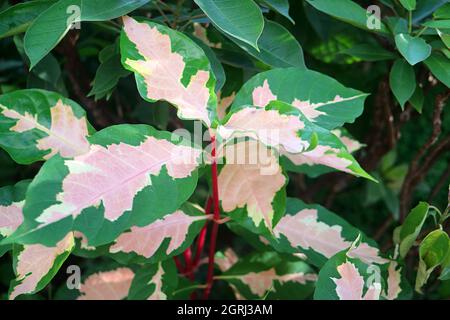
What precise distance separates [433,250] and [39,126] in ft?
1.92

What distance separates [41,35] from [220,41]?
0.35 m

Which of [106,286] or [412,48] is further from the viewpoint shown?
[106,286]

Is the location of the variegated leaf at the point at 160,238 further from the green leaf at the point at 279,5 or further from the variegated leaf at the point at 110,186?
the green leaf at the point at 279,5

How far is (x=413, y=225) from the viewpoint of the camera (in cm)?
92

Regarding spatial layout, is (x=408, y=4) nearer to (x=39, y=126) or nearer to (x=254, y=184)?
(x=254, y=184)

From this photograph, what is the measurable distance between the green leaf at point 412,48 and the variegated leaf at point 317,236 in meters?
0.29

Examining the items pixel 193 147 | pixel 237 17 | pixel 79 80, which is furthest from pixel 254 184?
pixel 79 80

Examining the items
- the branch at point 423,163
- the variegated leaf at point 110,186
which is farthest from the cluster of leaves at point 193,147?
the branch at point 423,163
